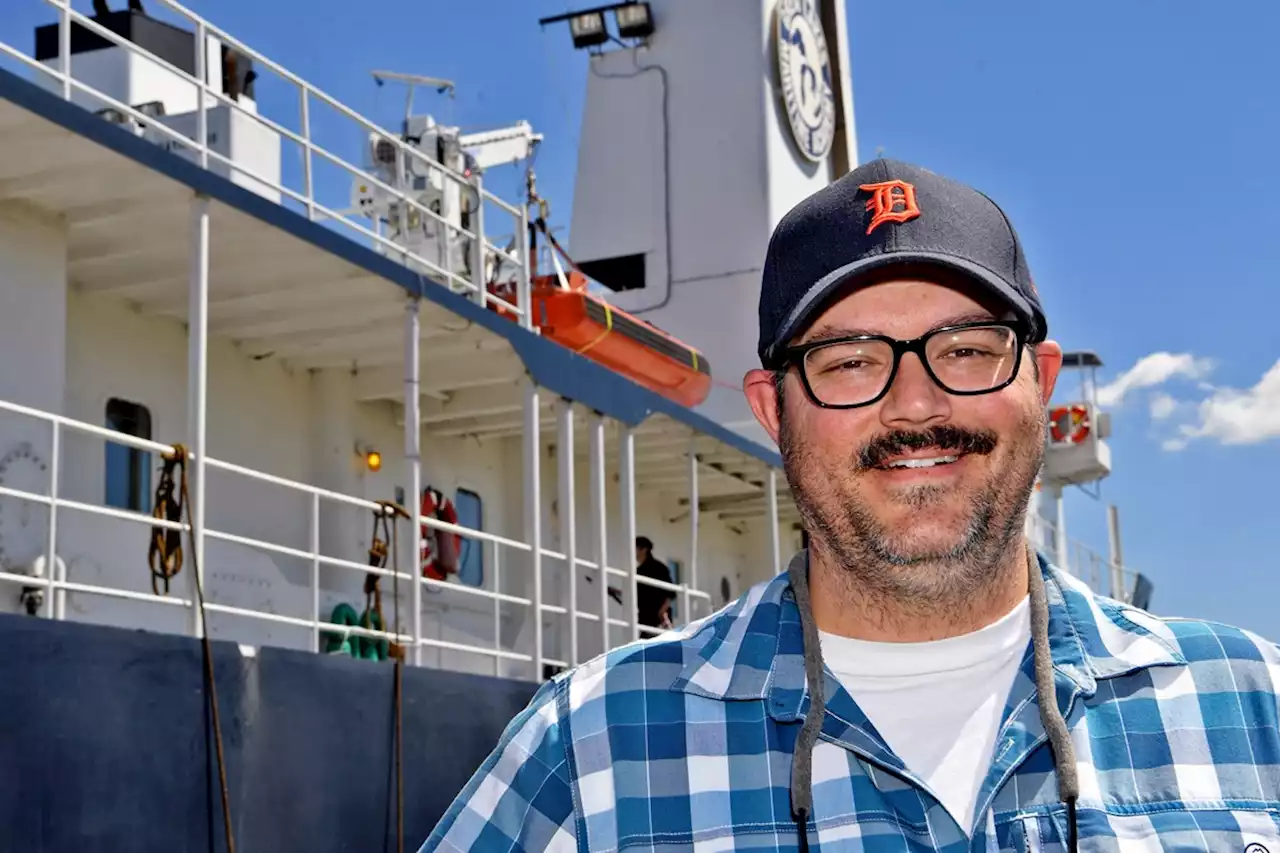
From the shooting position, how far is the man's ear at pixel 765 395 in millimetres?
2129

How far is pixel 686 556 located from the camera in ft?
56.6

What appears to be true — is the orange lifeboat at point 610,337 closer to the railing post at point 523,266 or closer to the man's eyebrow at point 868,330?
the railing post at point 523,266

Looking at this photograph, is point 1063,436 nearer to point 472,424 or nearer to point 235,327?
point 472,424

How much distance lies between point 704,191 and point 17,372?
11004 mm

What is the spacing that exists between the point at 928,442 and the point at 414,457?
7.68 meters

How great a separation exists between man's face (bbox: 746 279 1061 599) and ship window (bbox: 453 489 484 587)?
11187mm

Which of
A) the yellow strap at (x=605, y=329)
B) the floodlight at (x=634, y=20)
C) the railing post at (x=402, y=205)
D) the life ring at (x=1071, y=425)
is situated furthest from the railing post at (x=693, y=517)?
the life ring at (x=1071, y=425)

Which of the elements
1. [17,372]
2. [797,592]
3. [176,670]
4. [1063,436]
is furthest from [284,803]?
[1063,436]

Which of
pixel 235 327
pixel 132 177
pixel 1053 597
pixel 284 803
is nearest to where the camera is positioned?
pixel 1053 597

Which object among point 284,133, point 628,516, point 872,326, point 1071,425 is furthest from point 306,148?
point 1071,425

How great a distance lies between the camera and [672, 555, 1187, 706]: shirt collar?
1907mm

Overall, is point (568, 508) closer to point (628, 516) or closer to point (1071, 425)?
point (628, 516)

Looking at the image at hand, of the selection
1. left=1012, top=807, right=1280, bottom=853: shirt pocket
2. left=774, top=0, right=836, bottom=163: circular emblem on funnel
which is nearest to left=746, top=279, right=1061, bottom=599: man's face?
left=1012, top=807, right=1280, bottom=853: shirt pocket

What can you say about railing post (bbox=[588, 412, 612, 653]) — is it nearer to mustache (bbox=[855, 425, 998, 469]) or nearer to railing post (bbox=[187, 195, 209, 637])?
railing post (bbox=[187, 195, 209, 637])
